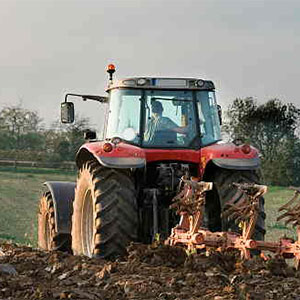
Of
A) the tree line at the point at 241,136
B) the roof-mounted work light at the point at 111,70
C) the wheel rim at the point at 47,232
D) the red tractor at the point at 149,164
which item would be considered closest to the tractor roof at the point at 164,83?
the red tractor at the point at 149,164

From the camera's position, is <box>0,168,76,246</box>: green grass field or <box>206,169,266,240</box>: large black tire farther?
<box>0,168,76,246</box>: green grass field

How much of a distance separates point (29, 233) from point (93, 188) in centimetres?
970

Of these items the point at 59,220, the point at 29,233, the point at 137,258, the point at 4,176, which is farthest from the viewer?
the point at 4,176

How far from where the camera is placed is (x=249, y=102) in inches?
2124

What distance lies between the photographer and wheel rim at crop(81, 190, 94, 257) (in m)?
9.86

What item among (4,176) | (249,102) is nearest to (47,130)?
(249,102)

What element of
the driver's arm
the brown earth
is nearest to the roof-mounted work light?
the driver's arm

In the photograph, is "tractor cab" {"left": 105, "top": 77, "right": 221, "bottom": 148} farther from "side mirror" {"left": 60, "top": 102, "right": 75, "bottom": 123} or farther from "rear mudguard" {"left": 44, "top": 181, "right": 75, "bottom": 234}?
"rear mudguard" {"left": 44, "top": 181, "right": 75, "bottom": 234}

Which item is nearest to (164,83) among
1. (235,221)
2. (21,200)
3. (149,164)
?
(149,164)

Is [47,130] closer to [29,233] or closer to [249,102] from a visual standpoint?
[249,102]

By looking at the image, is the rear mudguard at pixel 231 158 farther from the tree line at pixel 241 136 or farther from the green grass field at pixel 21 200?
the tree line at pixel 241 136

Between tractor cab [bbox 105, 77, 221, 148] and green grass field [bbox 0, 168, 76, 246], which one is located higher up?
tractor cab [bbox 105, 77, 221, 148]

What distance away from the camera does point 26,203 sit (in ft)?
87.6

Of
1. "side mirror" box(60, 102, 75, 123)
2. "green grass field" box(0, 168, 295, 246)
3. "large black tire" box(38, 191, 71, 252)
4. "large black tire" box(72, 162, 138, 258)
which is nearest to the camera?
"large black tire" box(72, 162, 138, 258)
